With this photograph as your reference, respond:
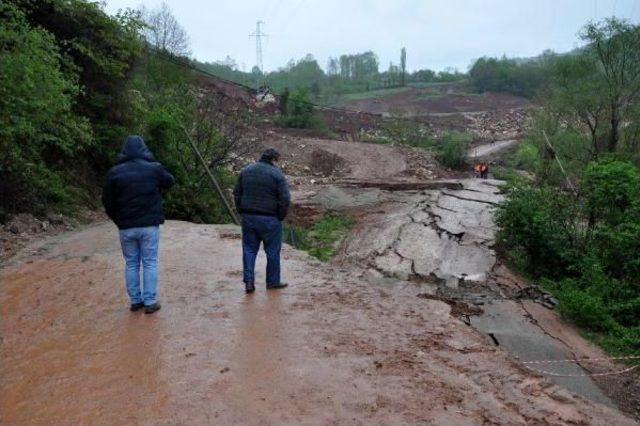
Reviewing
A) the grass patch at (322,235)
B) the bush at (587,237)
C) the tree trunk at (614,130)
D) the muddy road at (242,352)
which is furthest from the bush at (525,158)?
the muddy road at (242,352)

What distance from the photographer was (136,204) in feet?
17.8

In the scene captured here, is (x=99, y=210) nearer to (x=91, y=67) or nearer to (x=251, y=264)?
(x=91, y=67)

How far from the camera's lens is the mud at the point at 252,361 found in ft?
12.4

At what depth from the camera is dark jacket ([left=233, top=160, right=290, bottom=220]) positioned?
629 cm

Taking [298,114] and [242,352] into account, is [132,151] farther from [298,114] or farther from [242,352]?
[298,114]

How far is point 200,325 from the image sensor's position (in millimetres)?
5473

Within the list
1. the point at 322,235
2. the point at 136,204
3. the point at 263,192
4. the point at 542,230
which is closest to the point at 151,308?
the point at 136,204

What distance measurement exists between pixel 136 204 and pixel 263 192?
147 centimetres

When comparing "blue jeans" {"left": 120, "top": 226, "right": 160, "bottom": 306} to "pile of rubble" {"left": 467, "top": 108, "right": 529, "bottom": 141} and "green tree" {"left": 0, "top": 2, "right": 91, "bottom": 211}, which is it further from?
"pile of rubble" {"left": 467, "top": 108, "right": 529, "bottom": 141}

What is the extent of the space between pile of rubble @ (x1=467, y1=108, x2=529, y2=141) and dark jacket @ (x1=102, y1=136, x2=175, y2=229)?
2209 inches

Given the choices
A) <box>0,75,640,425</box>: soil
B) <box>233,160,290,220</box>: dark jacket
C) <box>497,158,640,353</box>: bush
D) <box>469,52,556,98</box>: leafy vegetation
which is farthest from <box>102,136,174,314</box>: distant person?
<box>469,52,556,98</box>: leafy vegetation

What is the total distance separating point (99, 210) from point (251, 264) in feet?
29.5

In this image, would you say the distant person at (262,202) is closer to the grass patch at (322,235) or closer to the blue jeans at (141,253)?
the blue jeans at (141,253)

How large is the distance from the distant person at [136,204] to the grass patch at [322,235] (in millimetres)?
7166
